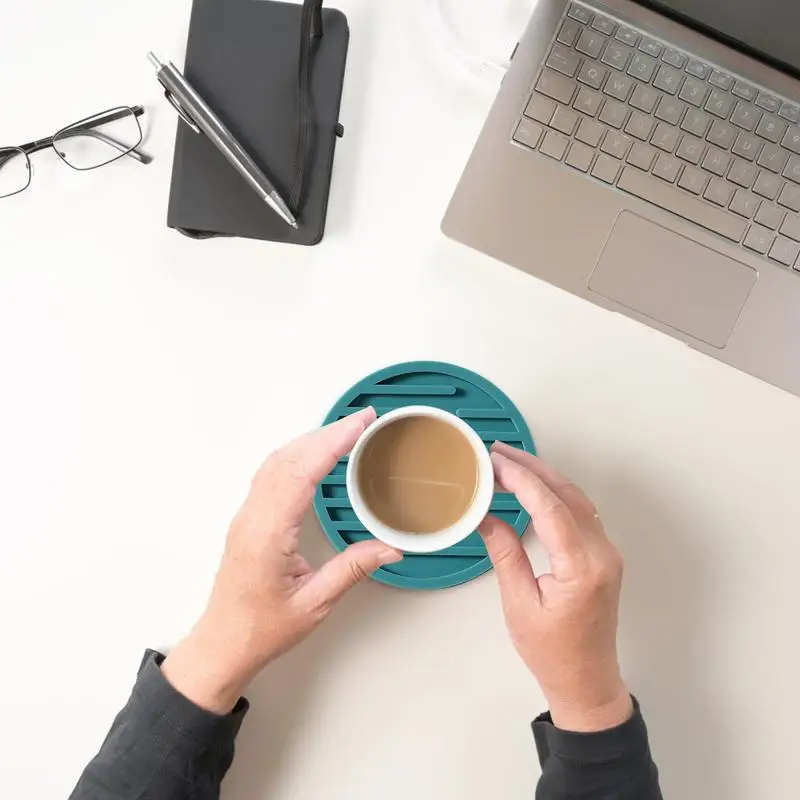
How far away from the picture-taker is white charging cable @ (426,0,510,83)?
741 millimetres

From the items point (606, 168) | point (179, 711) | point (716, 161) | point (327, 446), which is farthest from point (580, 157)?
point (179, 711)

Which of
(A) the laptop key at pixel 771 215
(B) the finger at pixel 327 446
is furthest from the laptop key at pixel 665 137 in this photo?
(B) the finger at pixel 327 446

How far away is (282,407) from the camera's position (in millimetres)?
721

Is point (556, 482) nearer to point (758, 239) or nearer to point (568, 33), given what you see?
point (758, 239)

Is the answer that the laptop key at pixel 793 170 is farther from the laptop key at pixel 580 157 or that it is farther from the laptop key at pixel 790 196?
the laptop key at pixel 580 157

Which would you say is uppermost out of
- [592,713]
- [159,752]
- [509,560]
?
[509,560]

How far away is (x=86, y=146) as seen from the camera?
748 mm

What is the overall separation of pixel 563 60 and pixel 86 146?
474 mm

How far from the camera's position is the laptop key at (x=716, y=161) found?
0.72 metres

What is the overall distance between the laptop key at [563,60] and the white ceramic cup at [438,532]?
39 centimetres

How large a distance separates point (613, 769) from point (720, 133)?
1.91ft

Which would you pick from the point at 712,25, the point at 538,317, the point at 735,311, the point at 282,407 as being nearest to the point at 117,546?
the point at 282,407

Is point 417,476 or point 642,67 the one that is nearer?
point 417,476

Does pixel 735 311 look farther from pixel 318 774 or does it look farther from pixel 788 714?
pixel 318 774
